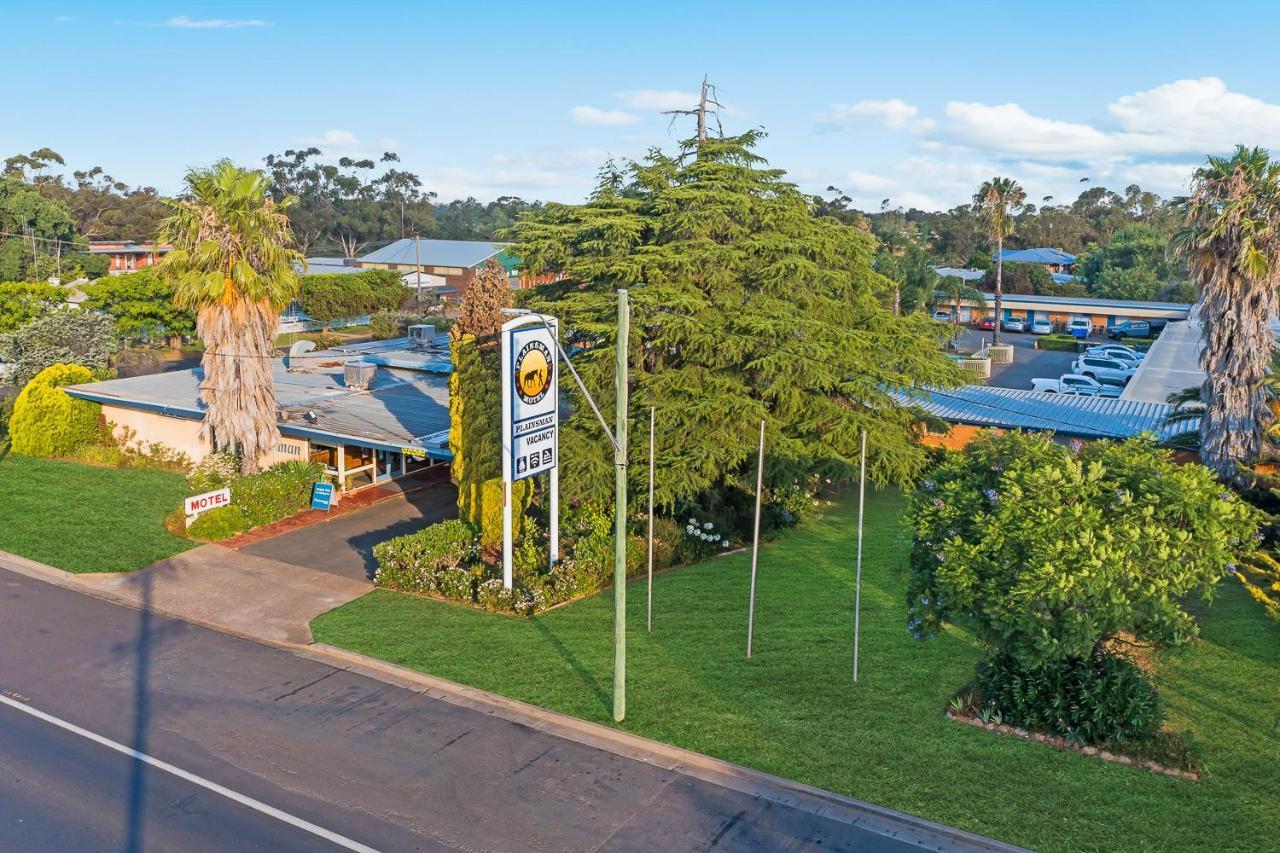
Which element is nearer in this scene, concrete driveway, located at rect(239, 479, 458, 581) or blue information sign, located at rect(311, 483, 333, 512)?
concrete driveway, located at rect(239, 479, 458, 581)

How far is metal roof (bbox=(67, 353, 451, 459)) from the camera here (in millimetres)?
28359

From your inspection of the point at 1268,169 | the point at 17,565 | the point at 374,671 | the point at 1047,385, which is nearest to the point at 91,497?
the point at 17,565

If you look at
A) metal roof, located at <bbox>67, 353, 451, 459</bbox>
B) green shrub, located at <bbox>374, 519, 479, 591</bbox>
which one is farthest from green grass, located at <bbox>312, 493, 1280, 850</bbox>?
metal roof, located at <bbox>67, 353, 451, 459</bbox>

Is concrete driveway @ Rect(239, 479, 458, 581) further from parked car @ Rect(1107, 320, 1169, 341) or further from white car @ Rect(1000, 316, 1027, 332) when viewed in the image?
white car @ Rect(1000, 316, 1027, 332)

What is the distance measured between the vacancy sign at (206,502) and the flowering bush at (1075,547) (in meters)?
18.6

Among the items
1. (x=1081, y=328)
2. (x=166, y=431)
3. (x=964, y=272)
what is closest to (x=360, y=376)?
(x=166, y=431)

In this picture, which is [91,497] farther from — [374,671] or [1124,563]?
[1124,563]

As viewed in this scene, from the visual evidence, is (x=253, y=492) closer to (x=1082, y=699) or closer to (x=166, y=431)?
(x=166, y=431)

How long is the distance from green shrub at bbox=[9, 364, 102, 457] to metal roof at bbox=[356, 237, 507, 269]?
57080mm

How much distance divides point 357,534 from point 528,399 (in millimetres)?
8487

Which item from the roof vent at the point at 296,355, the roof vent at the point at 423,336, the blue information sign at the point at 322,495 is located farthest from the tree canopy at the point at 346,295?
the blue information sign at the point at 322,495

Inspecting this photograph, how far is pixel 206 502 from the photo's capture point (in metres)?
26.1

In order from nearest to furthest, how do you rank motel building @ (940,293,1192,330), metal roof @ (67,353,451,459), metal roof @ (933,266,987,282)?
1. metal roof @ (67,353,451,459)
2. motel building @ (940,293,1192,330)
3. metal roof @ (933,266,987,282)

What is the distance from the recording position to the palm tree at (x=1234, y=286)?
71.9 ft
